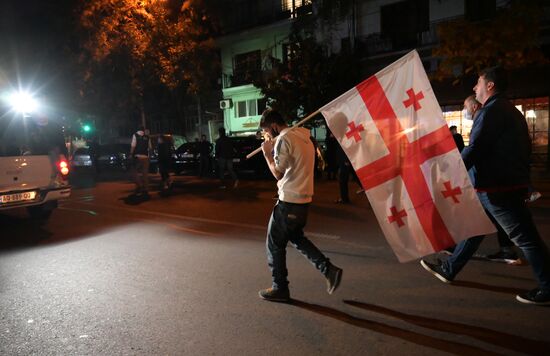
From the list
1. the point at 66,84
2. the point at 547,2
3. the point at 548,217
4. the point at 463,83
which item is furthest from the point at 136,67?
the point at 548,217

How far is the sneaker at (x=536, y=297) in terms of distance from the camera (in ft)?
12.7

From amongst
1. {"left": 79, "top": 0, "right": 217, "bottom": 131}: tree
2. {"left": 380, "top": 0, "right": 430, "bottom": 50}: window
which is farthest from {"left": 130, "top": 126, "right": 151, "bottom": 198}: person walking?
{"left": 380, "top": 0, "right": 430, "bottom": 50}: window

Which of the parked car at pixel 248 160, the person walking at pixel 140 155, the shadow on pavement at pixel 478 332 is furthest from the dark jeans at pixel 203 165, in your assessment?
the shadow on pavement at pixel 478 332

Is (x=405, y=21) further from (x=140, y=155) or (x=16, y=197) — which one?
(x=16, y=197)

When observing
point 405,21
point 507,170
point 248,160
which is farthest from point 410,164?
point 405,21

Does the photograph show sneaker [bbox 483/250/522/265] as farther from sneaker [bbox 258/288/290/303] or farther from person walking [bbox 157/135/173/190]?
person walking [bbox 157/135/173/190]

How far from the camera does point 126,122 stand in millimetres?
40188

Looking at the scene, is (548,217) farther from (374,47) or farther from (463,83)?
(374,47)

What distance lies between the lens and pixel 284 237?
13.6 ft

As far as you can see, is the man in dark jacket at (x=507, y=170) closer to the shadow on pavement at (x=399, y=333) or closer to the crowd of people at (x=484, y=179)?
the crowd of people at (x=484, y=179)

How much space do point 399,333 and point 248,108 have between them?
91.0ft

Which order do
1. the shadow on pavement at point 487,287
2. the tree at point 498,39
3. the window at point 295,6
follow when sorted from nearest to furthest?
the shadow on pavement at point 487,287 → the tree at point 498,39 → the window at point 295,6

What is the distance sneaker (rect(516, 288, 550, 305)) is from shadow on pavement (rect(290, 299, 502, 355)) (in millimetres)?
1038

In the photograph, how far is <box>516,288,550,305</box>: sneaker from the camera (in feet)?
12.7
